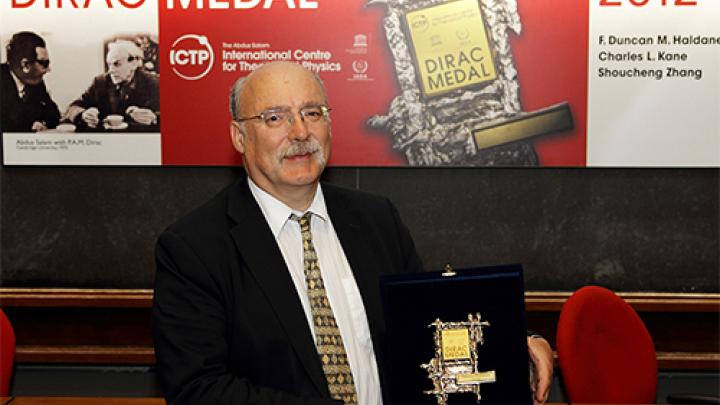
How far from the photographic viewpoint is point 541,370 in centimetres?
200

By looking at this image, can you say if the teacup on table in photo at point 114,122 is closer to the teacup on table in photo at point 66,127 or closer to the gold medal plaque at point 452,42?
the teacup on table in photo at point 66,127

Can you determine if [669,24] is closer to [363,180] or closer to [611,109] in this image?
[611,109]

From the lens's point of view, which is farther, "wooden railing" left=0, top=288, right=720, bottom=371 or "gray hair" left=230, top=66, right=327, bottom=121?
"wooden railing" left=0, top=288, right=720, bottom=371

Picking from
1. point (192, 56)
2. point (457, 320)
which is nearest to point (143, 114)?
point (192, 56)

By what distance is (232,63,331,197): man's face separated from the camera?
6.73ft

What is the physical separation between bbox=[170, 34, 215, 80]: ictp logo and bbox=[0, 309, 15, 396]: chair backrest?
148cm

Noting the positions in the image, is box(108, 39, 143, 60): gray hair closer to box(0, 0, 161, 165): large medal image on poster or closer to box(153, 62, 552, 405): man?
box(0, 0, 161, 165): large medal image on poster

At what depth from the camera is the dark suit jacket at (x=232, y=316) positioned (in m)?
1.88

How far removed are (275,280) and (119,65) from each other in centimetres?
237

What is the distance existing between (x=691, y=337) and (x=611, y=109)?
120 cm

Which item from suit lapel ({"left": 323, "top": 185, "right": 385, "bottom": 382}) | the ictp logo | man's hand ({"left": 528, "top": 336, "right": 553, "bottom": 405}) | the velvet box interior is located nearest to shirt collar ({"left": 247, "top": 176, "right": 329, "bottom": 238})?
suit lapel ({"left": 323, "top": 185, "right": 385, "bottom": 382})

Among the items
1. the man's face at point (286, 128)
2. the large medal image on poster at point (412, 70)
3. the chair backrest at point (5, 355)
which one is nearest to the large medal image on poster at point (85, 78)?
the large medal image on poster at point (412, 70)

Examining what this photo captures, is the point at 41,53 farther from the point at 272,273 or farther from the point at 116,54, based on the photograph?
the point at 272,273

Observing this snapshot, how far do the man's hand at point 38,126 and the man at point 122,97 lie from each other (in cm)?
13
